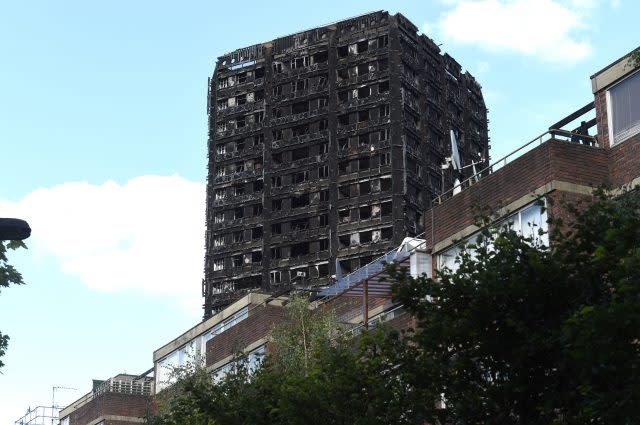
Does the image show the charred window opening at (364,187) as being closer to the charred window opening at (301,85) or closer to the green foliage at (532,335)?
the charred window opening at (301,85)

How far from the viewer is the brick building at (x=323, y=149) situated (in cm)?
13050

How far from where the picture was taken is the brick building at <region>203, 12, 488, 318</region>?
5138 inches

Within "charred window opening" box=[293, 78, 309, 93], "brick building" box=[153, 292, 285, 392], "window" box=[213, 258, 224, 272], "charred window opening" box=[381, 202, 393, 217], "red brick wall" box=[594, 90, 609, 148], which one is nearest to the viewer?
"red brick wall" box=[594, 90, 609, 148]

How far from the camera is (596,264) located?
22.0 m

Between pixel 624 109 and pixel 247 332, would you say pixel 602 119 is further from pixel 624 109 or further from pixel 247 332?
pixel 247 332

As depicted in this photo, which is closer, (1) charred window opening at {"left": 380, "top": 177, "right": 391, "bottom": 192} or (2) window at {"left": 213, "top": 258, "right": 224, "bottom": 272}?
(1) charred window opening at {"left": 380, "top": 177, "right": 391, "bottom": 192}

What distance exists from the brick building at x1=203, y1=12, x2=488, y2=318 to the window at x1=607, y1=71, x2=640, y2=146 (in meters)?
91.0

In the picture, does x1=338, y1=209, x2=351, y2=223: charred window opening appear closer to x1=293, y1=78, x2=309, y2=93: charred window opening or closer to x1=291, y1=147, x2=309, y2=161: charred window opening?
x1=291, y1=147, x2=309, y2=161: charred window opening

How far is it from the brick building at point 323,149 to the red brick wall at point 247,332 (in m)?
66.1

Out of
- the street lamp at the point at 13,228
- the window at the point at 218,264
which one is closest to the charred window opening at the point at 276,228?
the window at the point at 218,264

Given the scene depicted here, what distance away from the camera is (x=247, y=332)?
5844 cm

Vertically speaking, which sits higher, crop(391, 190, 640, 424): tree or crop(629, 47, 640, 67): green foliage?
crop(629, 47, 640, 67): green foliage

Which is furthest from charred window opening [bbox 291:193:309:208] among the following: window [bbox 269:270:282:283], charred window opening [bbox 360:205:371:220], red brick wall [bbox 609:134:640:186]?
red brick wall [bbox 609:134:640:186]

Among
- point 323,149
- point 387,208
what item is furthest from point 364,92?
point 387,208
